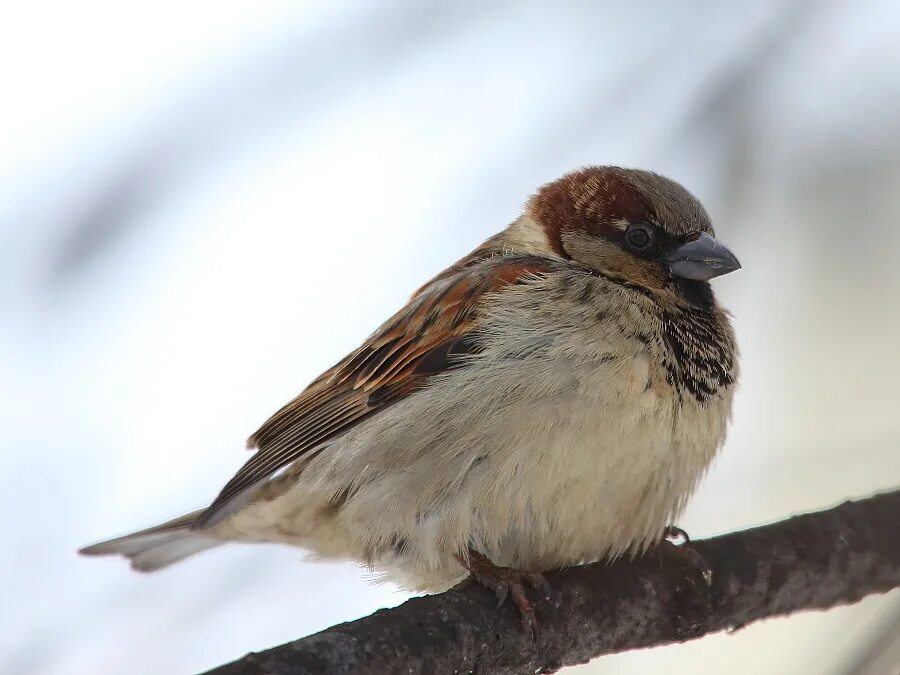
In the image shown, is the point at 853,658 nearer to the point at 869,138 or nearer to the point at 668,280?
the point at 668,280

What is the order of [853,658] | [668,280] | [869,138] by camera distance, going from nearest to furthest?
[853,658] < [668,280] < [869,138]

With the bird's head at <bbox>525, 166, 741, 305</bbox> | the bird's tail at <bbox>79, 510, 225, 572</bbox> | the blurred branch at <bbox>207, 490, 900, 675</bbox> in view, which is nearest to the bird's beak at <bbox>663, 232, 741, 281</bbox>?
the bird's head at <bbox>525, 166, 741, 305</bbox>

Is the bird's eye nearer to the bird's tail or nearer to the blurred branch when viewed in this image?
the blurred branch

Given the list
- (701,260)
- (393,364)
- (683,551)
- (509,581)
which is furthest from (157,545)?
(701,260)

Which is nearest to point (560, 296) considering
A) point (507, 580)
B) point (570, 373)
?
point (570, 373)

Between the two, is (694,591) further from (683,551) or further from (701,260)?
(701,260)

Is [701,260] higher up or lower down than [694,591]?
higher up
